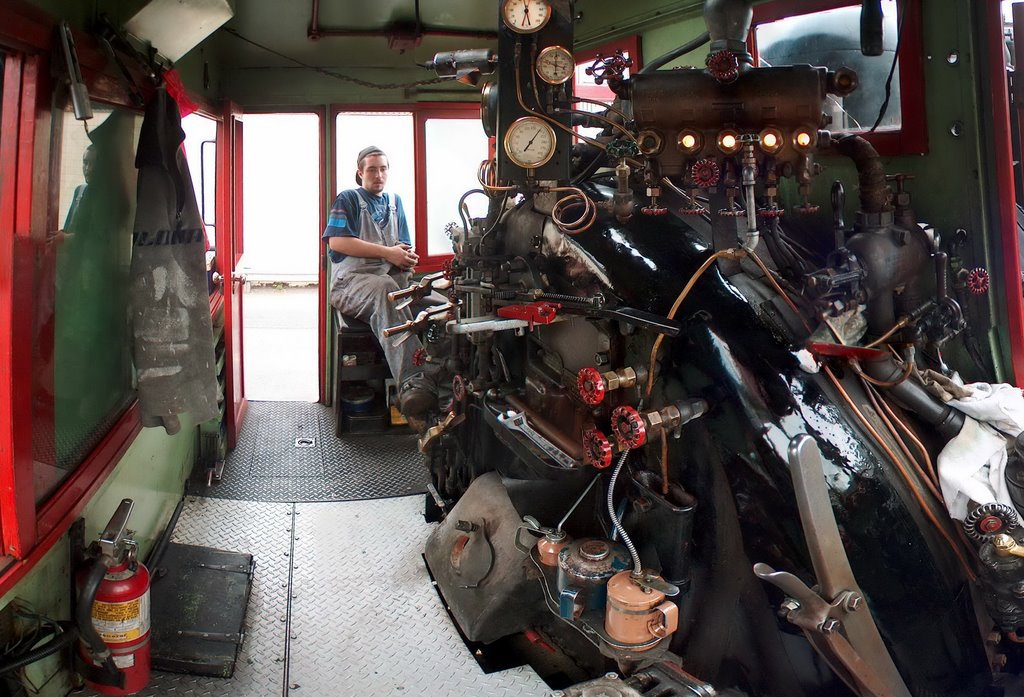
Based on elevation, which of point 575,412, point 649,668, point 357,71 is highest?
point 357,71

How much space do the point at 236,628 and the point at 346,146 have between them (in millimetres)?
3787

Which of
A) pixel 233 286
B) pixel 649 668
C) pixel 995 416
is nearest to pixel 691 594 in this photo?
pixel 649 668

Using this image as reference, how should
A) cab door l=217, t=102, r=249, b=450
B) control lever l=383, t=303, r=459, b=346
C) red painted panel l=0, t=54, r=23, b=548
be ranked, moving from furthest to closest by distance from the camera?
cab door l=217, t=102, r=249, b=450, control lever l=383, t=303, r=459, b=346, red painted panel l=0, t=54, r=23, b=548

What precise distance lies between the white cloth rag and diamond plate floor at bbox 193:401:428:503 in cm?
288

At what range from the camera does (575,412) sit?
2680mm

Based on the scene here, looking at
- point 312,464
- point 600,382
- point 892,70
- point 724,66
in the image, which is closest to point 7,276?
point 600,382

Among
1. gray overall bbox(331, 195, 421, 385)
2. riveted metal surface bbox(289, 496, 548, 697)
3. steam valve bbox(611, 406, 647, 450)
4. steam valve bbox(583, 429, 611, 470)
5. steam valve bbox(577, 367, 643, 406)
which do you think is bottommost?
riveted metal surface bbox(289, 496, 548, 697)

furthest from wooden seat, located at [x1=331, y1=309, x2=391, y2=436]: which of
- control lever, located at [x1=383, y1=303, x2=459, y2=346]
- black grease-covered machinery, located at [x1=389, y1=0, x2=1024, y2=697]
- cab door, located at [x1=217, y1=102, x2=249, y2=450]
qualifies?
black grease-covered machinery, located at [x1=389, y1=0, x2=1024, y2=697]

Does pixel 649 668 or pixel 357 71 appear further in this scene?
pixel 357 71

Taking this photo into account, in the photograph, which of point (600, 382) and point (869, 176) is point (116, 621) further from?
point (869, 176)

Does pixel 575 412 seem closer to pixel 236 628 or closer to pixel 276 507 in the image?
pixel 236 628

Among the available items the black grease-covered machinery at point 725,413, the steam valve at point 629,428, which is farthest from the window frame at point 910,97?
the steam valve at point 629,428

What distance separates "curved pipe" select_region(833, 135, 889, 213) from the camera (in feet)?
7.45

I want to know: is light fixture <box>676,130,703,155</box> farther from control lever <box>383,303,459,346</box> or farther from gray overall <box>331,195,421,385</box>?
gray overall <box>331,195,421,385</box>
